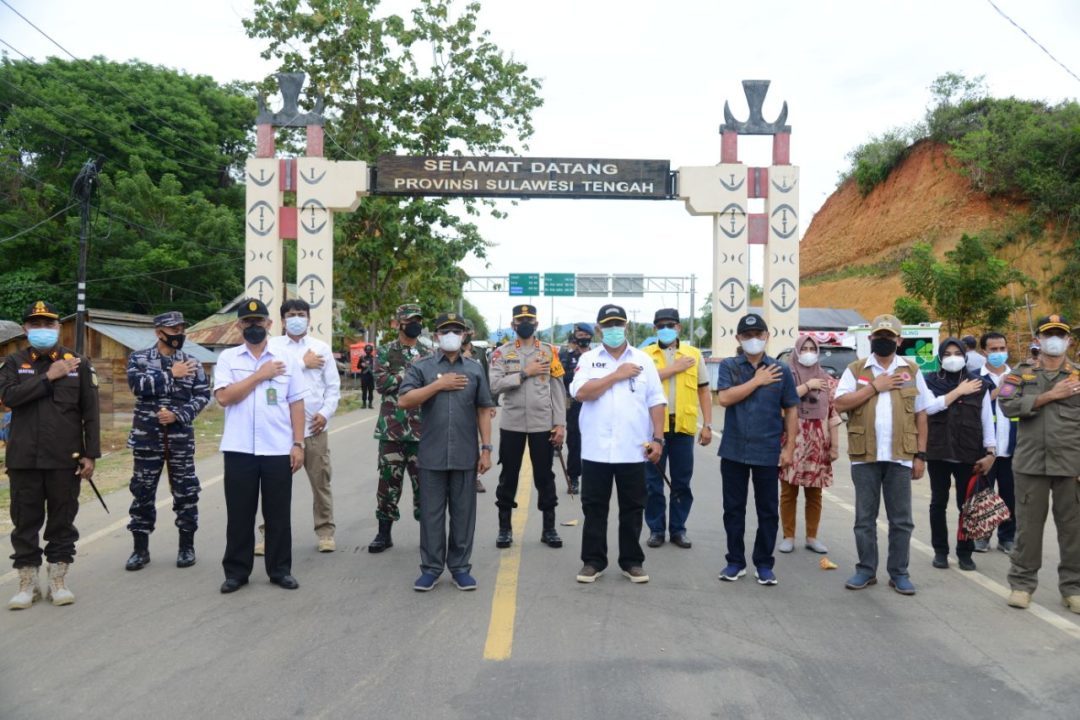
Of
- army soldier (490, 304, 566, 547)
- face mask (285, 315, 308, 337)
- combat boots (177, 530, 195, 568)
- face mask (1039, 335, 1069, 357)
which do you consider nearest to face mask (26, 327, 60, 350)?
face mask (285, 315, 308, 337)

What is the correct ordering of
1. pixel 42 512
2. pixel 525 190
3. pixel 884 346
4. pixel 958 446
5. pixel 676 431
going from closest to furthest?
pixel 42 512
pixel 884 346
pixel 958 446
pixel 676 431
pixel 525 190

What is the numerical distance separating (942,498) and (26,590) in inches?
259

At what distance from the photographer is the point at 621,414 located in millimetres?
6352

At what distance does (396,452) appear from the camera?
24.4 ft

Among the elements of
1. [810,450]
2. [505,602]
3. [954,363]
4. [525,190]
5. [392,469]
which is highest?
[525,190]

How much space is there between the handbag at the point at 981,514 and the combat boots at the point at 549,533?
3121 millimetres

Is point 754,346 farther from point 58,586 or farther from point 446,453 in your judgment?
point 58,586

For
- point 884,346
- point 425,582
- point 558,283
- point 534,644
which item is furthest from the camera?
point 558,283

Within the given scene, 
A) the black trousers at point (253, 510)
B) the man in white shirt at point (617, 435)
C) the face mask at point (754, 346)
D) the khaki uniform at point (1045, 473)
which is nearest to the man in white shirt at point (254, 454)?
the black trousers at point (253, 510)

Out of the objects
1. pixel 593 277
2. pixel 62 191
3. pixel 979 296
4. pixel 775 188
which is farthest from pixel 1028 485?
pixel 593 277

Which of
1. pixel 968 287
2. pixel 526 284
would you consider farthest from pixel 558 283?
pixel 968 287

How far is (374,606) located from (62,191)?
40.8 metres

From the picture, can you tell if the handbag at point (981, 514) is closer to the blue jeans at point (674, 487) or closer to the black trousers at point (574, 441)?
the blue jeans at point (674, 487)

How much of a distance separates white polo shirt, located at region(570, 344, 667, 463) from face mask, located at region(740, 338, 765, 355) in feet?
2.24
